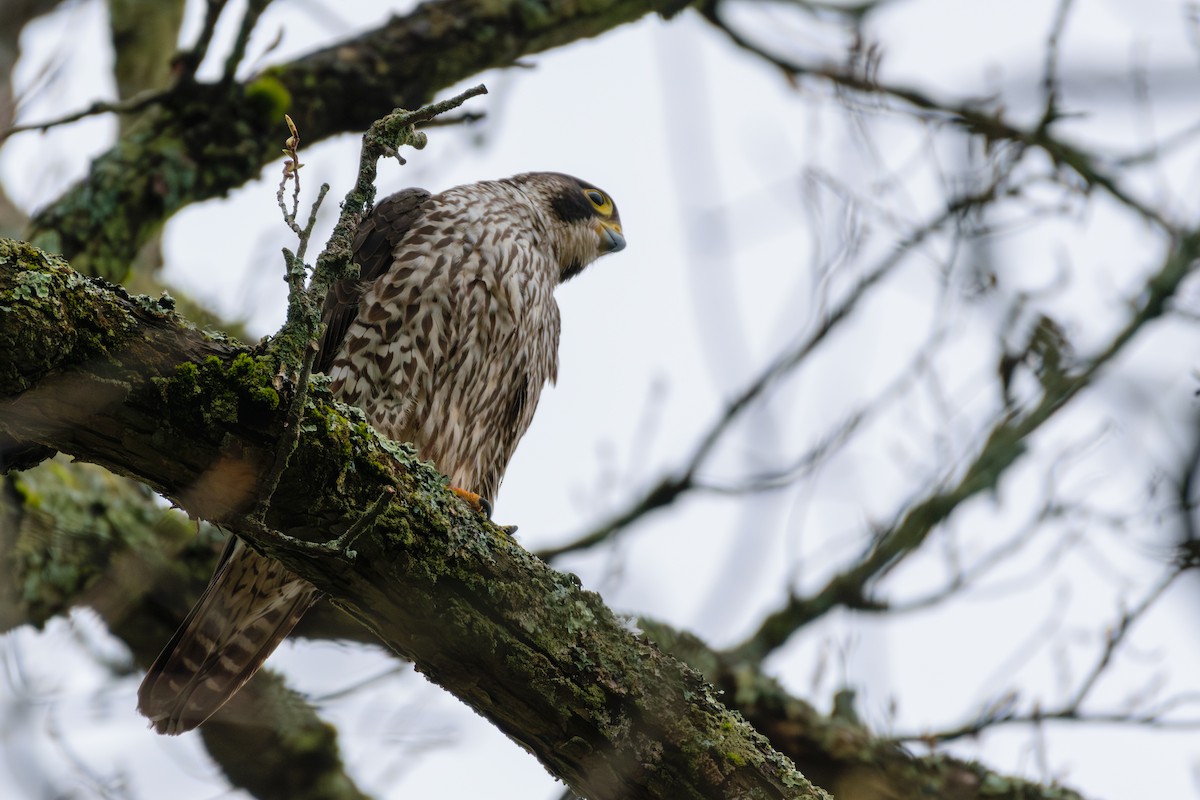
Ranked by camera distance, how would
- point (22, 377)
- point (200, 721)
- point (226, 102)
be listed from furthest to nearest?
point (226, 102)
point (200, 721)
point (22, 377)

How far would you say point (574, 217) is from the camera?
18.9ft

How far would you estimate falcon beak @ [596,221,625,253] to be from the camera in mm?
5961

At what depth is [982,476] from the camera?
5418 mm

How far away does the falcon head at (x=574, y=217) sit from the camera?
5598mm

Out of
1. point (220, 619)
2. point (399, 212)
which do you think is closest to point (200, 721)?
point (220, 619)

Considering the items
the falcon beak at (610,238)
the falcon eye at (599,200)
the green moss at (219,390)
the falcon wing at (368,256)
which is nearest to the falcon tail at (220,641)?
the falcon wing at (368,256)

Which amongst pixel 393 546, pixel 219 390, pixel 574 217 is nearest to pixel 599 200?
pixel 574 217

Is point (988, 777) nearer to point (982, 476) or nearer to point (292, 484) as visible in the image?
point (982, 476)

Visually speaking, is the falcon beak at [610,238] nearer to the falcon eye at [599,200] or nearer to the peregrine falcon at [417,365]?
the falcon eye at [599,200]

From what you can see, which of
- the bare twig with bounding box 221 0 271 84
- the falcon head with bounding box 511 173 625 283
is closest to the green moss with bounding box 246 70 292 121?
the bare twig with bounding box 221 0 271 84

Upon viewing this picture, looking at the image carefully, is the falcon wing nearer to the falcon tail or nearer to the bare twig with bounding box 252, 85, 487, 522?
the falcon tail

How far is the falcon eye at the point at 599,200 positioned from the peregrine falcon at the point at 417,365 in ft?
3.33

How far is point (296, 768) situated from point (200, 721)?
93 cm

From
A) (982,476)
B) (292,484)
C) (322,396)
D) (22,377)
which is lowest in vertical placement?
(22,377)
